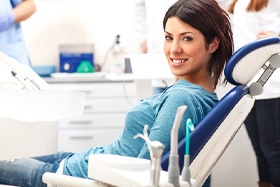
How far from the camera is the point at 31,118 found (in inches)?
52.4

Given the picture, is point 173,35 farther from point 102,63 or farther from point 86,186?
point 102,63

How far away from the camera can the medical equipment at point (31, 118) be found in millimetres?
1303

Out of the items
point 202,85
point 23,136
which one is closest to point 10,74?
point 23,136

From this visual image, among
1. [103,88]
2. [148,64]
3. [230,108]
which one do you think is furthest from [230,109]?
[103,88]

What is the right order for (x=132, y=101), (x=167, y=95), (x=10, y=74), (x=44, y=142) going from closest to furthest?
1. (x=44, y=142)
2. (x=167, y=95)
3. (x=10, y=74)
4. (x=132, y=101)

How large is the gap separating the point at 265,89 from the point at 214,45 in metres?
1.18

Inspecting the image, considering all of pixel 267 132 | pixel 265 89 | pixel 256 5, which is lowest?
pixel 267 132

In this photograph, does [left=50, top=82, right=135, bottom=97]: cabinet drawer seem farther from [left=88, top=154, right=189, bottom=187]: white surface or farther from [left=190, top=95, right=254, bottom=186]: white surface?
[left=88, top=154, right=189, bottom=187]: white surface

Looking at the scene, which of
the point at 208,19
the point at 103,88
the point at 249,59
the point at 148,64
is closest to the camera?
the point at 249,59

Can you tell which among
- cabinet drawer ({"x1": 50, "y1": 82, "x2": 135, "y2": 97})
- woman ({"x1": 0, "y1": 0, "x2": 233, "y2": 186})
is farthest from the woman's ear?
cabinet drawer ({"x1": 50, "y1": 82, "x2": 135, "y2": 97})

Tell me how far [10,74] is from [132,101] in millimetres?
2654

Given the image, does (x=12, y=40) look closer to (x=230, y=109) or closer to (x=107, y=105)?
(x=107, y=105)

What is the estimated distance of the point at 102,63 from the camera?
4.73 m

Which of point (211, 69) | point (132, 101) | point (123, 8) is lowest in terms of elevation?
point (132, 101)
